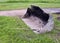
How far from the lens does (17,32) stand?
3684mm

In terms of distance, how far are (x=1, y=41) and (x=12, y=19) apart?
54.1 inches

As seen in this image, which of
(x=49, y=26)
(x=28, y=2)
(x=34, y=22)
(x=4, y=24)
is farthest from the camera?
(x=28, y=2)

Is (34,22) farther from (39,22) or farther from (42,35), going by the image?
(42,35)

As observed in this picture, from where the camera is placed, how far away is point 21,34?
3.62m

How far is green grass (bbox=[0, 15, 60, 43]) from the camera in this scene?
335cm

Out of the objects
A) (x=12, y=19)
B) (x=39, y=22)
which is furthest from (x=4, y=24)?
(x=39, y=22)

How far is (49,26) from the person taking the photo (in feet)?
12.7

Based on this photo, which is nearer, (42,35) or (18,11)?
(42,35)

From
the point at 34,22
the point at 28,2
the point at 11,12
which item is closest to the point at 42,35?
the point at 34,22

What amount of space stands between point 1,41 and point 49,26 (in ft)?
3.74

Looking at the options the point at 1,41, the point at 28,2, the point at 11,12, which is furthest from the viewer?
the point at 28,2

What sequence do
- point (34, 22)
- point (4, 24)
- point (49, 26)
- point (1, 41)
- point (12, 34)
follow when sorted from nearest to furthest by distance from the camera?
point (1, 41), point (12, 34), point (49, 26), point (4, 24), point (34, 22)

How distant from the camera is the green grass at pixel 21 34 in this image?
132 inches

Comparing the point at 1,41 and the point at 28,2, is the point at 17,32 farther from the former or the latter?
the point at 28,2
